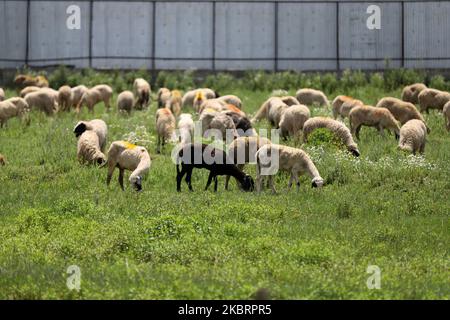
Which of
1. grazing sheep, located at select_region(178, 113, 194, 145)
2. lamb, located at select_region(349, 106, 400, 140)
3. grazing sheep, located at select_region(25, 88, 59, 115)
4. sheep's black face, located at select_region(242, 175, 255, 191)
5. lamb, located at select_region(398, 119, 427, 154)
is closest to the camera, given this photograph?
sheep's black face, located at select_region(242, 175, 255, 191)

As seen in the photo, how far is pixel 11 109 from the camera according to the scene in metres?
30.9

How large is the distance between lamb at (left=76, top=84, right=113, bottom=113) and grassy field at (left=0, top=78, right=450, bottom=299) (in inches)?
320

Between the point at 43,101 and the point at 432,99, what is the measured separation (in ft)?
38.4

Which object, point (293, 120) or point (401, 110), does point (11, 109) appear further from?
point (401, 110)

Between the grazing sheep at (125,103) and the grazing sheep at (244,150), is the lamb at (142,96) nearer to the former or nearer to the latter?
the grazing sheep at (125,103)

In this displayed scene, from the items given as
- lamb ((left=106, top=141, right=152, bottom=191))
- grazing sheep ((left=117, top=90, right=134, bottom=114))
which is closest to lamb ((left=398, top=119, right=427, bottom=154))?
lamb ((left=106, top=141, right=152, bottom=191))

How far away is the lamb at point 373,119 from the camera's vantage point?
28312mm

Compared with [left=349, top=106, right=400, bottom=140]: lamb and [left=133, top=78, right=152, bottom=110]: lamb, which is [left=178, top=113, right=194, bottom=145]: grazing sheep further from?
[left=133, top=78, right=152, bottom=110]: lamb

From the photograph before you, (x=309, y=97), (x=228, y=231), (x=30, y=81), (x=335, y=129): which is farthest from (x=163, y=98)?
(x=228, y=231)

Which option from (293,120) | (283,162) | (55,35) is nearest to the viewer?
(283,162)

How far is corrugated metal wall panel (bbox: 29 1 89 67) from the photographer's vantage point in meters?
46.3

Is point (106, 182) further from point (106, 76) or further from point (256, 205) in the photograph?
point (106, 76)

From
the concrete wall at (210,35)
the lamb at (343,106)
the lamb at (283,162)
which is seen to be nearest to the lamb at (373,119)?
the lamb at (343,106)
